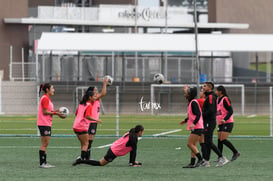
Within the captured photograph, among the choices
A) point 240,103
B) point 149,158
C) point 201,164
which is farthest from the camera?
point 240,103

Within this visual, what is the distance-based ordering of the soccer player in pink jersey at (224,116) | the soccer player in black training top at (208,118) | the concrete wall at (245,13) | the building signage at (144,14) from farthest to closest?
the concrete wall at (245,13)
the building signage at (144,14)
the soccer player in pink jersey at (224,116)
the soccer player in black training top at (208,118)

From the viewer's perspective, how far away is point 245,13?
221 feet

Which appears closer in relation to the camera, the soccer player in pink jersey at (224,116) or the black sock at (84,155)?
the black sock at (84,155)

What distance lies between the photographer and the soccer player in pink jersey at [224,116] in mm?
17312

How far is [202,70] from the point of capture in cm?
4934

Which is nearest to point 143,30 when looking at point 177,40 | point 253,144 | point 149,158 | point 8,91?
point 177,40

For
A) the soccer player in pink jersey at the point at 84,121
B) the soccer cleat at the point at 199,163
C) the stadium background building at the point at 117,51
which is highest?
the stadium background building at the point at 117,51

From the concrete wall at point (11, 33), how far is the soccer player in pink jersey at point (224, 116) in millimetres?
37298

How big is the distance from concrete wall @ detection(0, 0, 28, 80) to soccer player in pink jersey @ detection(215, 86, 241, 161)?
3730cm

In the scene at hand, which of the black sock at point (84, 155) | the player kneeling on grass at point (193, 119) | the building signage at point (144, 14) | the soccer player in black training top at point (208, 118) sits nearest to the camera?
the player kneeling on grass at point (193, 119)

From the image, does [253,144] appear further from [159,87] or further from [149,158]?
[159,87]

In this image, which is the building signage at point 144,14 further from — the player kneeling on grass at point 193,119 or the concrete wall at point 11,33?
the player kneeling on grass at point 193,119

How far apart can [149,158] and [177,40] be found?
103 ft

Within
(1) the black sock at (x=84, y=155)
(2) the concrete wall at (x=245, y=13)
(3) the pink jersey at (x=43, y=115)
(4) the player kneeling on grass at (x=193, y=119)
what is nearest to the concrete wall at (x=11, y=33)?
(2) the concrete wall at (x=245, y=13)
